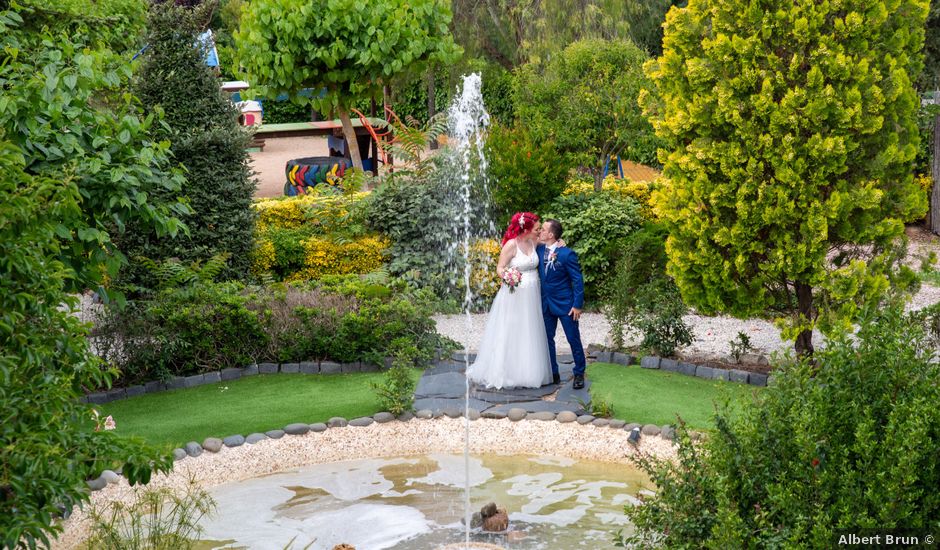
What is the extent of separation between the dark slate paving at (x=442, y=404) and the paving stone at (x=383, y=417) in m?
0.30

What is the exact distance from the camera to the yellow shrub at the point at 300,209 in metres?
13.8

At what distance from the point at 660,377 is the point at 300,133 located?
1821cm

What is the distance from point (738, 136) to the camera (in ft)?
31.4

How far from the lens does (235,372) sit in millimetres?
10391

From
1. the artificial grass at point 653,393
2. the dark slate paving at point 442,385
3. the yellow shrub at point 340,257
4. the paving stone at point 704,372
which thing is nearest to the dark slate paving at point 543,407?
the artificial grass at point 653,393

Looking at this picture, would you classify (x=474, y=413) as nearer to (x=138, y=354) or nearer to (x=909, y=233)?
(x=138, y=354)

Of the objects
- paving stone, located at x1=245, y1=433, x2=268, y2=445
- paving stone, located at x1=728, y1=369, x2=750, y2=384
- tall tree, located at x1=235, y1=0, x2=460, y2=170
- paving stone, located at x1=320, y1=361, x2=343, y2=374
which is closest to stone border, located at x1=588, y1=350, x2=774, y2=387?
paving stone, located at x1=728, y1=369, x2=750, y2=384

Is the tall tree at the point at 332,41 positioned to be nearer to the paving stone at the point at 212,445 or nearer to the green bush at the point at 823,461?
the paving stone at the point at 212,445

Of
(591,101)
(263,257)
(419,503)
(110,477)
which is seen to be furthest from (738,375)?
(263,257)

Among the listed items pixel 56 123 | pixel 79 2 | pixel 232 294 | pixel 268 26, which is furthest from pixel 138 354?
pixel 268 26

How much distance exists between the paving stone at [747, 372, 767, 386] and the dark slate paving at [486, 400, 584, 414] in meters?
1.86

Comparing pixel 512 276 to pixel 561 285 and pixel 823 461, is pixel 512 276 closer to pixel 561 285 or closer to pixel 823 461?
pixel 561 285

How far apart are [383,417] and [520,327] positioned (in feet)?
5.42

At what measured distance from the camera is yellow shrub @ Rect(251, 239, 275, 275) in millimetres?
13133
